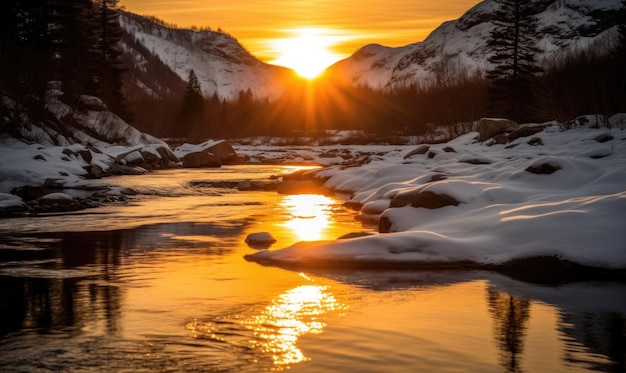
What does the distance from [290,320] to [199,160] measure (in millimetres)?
37274

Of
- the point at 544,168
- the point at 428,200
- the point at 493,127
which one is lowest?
the point at 428,200

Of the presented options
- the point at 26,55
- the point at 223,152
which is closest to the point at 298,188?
the point at 26,55

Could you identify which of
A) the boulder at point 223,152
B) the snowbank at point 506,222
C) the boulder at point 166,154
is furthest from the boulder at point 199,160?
the snowbank at point 506,222

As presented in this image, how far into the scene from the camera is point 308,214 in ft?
54.7

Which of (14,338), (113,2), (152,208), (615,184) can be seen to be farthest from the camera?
(113,2)

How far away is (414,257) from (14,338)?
17.6 feet

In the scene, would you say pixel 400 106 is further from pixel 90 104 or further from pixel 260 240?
pixel 260 240

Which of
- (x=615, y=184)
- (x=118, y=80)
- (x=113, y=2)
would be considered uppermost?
(x=113, y=2)

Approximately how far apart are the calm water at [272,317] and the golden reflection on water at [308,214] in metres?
2.36

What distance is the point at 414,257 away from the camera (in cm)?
950

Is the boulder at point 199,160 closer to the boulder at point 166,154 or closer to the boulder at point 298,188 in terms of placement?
the boulder at point 166,154

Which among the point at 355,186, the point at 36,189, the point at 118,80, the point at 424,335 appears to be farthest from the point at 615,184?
the point at 118,80

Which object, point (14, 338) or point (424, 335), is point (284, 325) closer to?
point (424, 335)

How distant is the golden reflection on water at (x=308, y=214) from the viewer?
13.4 metres
